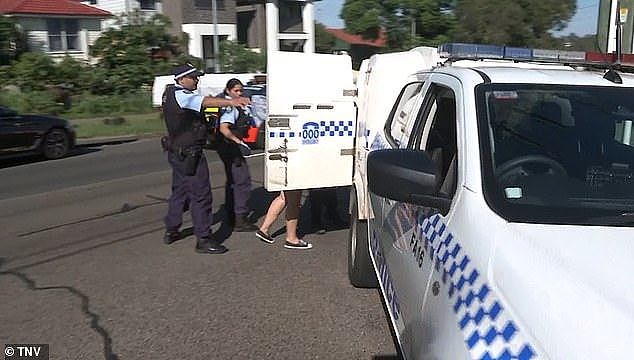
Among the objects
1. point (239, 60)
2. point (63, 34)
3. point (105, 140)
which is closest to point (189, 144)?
point (105, 140)

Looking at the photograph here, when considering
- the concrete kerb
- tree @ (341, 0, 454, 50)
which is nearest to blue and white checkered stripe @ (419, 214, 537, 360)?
the concrete kerb

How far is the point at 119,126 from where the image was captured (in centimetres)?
2136

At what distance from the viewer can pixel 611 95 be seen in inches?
124

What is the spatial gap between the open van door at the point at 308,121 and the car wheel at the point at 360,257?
0.67m

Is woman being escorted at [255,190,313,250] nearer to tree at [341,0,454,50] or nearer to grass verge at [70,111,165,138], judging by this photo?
grass verge at [70,111,165,138]

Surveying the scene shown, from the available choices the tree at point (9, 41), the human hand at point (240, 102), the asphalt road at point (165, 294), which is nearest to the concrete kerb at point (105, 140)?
the asphalt road at point (165, 294)

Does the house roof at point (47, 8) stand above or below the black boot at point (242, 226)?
above

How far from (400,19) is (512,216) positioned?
210 feet

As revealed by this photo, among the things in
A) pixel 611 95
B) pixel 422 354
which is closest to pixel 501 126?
pixel 611 95

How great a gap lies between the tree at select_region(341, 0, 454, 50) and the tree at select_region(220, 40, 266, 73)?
2502 cm

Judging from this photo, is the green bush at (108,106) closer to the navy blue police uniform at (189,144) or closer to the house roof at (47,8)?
the house roof at (47,8)

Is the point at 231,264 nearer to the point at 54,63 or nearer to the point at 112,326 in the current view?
the point at 112,326

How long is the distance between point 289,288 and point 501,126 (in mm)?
2987

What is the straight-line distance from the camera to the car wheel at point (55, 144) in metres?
14.4
